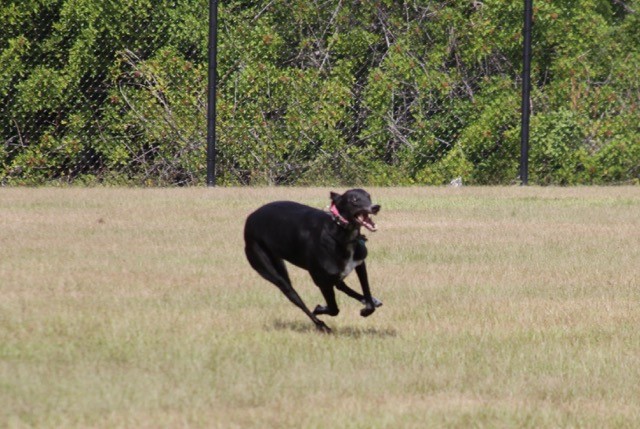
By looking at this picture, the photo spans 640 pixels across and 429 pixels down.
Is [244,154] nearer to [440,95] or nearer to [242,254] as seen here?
[440,95]

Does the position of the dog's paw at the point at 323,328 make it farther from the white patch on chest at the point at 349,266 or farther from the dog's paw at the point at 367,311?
the white patch on chest at the point at 349,266

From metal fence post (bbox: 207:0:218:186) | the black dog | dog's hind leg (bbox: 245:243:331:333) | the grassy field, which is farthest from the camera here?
metal fence post (bbox: 207:0:218:186)

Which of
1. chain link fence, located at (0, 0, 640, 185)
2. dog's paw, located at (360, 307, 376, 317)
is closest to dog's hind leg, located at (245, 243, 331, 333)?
dog's paw, located at (360, 307, 376, 317)

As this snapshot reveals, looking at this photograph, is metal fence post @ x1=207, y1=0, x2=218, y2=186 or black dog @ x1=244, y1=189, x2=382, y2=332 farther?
metal fence post @ x1=207, y1=0, x2=218, y2=186

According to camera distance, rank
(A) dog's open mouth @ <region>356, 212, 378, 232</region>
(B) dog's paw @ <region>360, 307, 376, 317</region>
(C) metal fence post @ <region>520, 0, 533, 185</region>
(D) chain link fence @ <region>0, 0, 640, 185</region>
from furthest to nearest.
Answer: (C) metal fence post @ <region>520, 0, 533, 185</region>, (D) chain link fence @ <region>0, 0, 640, 185</region>, (B) dog's paw @ <region>360, 307, 376, 317</region>, (A) dog's open mouth @ <region>356, 212, 378, 232</region>

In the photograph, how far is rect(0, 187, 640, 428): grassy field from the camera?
4.83 meters

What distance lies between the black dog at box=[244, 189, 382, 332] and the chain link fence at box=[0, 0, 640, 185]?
963 cm

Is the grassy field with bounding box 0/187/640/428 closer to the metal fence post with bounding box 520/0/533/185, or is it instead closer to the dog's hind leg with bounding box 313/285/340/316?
the dog's hind leg with bounding box 313/285/340/316

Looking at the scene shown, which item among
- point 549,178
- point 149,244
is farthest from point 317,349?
point 549,178

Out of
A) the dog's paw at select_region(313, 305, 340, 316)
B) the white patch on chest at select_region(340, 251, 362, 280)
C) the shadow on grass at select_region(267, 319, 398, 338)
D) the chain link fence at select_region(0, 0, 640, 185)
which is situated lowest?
the chain link fence at select_region(0, 0, 640, 185)

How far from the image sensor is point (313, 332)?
647 centimetres

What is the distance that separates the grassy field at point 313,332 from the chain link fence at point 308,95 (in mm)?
4563

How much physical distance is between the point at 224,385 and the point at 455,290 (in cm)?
306

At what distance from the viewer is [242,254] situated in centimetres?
949
